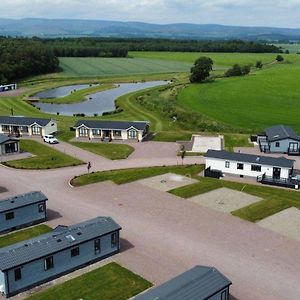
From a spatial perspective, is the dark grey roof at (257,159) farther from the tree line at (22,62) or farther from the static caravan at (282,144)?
the tree line at (22,62)

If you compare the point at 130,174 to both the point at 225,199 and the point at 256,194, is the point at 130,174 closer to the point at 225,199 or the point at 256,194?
the point at 225,199

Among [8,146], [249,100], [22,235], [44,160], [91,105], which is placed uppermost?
[249,100]

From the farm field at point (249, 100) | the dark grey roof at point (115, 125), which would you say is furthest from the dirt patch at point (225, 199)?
the farm field at point (249, 100)

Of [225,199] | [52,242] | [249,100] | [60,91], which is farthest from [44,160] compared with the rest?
[60,91]

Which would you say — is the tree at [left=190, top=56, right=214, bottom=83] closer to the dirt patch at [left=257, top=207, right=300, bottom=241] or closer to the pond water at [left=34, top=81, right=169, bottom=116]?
the pond water at [left=34, top=81, right=169, bottom=116]

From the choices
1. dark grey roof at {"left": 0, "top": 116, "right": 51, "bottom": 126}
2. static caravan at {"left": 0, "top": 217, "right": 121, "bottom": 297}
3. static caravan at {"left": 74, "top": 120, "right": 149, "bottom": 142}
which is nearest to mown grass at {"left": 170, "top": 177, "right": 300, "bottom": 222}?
static caravan at {"left": 0, "top": 217, "right": 121, "bottom": 297}

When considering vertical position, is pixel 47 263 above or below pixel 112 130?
above
